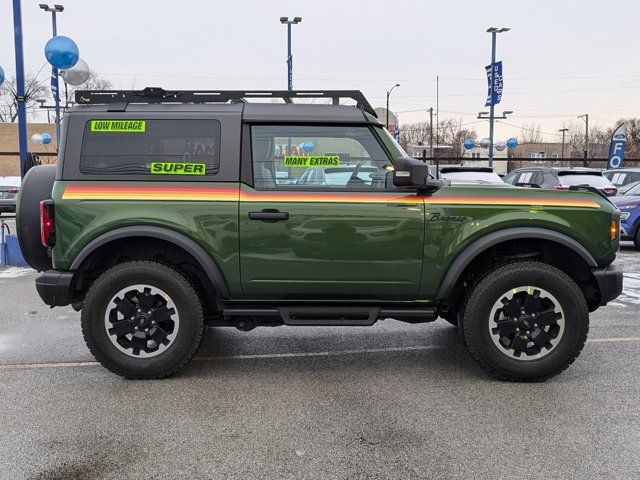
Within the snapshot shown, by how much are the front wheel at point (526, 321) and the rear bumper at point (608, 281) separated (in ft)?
0.61

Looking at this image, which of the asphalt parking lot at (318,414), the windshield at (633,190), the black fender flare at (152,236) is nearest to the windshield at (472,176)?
the windshield at (633,190)

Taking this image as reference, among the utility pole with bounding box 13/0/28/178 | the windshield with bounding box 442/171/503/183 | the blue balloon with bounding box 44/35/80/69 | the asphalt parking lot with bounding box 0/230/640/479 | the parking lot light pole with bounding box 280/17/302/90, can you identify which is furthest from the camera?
the parking lot light pole with bounding box 280/17/302/90

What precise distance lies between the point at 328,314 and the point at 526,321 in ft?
4.77

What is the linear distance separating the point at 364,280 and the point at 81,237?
6.77 ft

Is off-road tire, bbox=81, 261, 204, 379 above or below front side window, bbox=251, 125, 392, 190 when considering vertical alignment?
below

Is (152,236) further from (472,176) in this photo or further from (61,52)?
(472,176)

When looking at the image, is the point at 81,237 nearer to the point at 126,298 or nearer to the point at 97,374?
the point at 126,298

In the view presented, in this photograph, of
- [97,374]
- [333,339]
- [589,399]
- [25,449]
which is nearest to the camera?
[25,449]

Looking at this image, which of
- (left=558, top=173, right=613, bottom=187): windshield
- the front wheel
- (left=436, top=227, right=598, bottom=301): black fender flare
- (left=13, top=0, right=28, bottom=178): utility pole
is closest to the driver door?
(left=436, top=227, right=598, bottom=301): black fender flare

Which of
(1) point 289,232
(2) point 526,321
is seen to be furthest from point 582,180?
(1) point 289,232

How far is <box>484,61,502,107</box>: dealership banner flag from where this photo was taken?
2311cm

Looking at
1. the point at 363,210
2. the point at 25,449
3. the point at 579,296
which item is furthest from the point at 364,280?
the point at 25,449

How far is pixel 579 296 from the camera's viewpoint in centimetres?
407

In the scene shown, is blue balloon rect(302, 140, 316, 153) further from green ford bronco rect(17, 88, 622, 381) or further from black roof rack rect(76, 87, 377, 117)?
black roof rack rect(76, 87, 377, 117)
